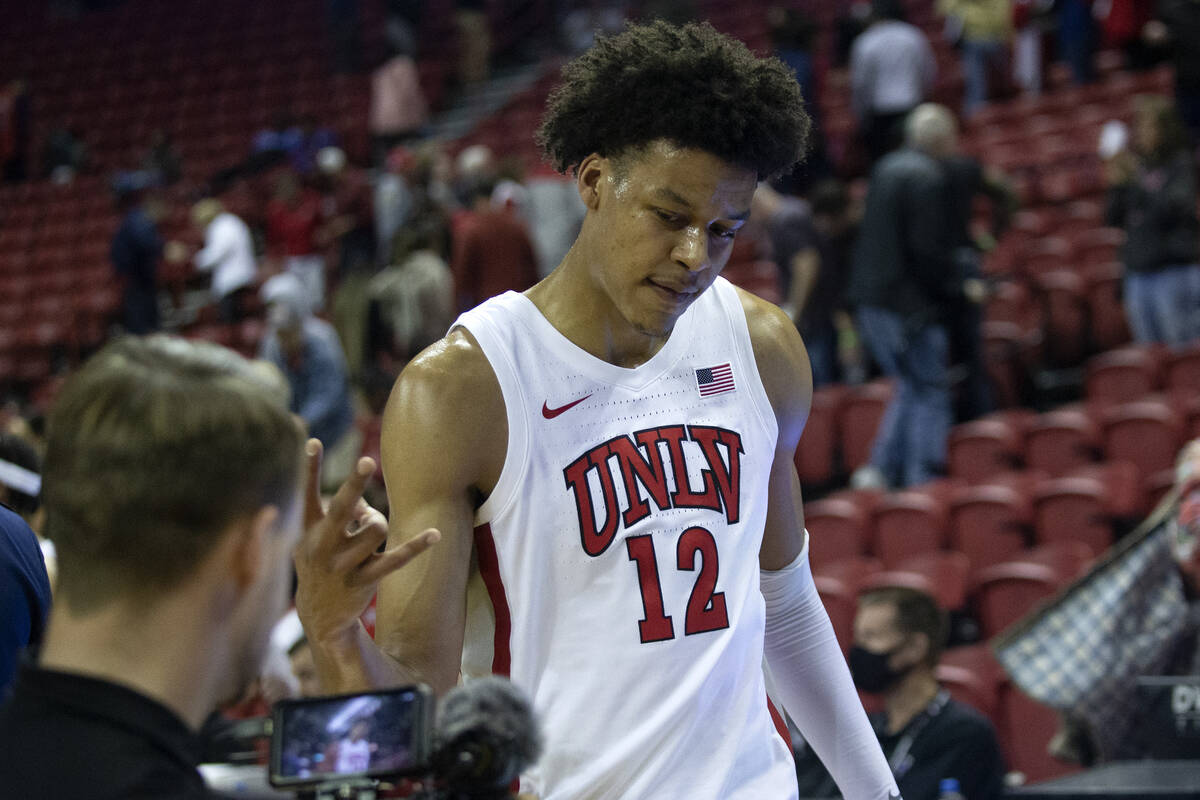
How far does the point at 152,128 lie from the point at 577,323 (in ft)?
59.1

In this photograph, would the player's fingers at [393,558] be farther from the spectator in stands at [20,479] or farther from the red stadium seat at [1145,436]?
the red stadium seat at [1145,436]

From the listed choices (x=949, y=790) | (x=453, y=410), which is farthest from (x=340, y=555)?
(x=949, y=790)

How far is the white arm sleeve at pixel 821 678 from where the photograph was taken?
2.77 meters

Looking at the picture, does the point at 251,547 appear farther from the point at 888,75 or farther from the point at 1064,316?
the point at 888,75

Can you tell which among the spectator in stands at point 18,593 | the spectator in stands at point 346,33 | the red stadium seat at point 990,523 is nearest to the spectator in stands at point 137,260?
the spectator in stands at point 346,33

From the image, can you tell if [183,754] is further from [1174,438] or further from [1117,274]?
[1117,274]

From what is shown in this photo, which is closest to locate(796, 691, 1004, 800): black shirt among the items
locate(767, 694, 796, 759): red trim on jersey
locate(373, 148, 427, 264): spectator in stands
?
locate(767, 694, 796, 759): red trim on jersey

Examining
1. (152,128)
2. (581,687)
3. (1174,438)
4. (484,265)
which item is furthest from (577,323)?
(152,128)

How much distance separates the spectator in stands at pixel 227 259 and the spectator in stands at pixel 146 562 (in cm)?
1177

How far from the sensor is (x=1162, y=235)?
8.06m

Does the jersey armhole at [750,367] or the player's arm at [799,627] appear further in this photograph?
the player's arm at [799,627]

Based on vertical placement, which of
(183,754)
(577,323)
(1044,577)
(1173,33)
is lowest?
(1044,577)

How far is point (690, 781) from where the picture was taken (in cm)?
232

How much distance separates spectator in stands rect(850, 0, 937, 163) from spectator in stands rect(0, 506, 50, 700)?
8442 mm
